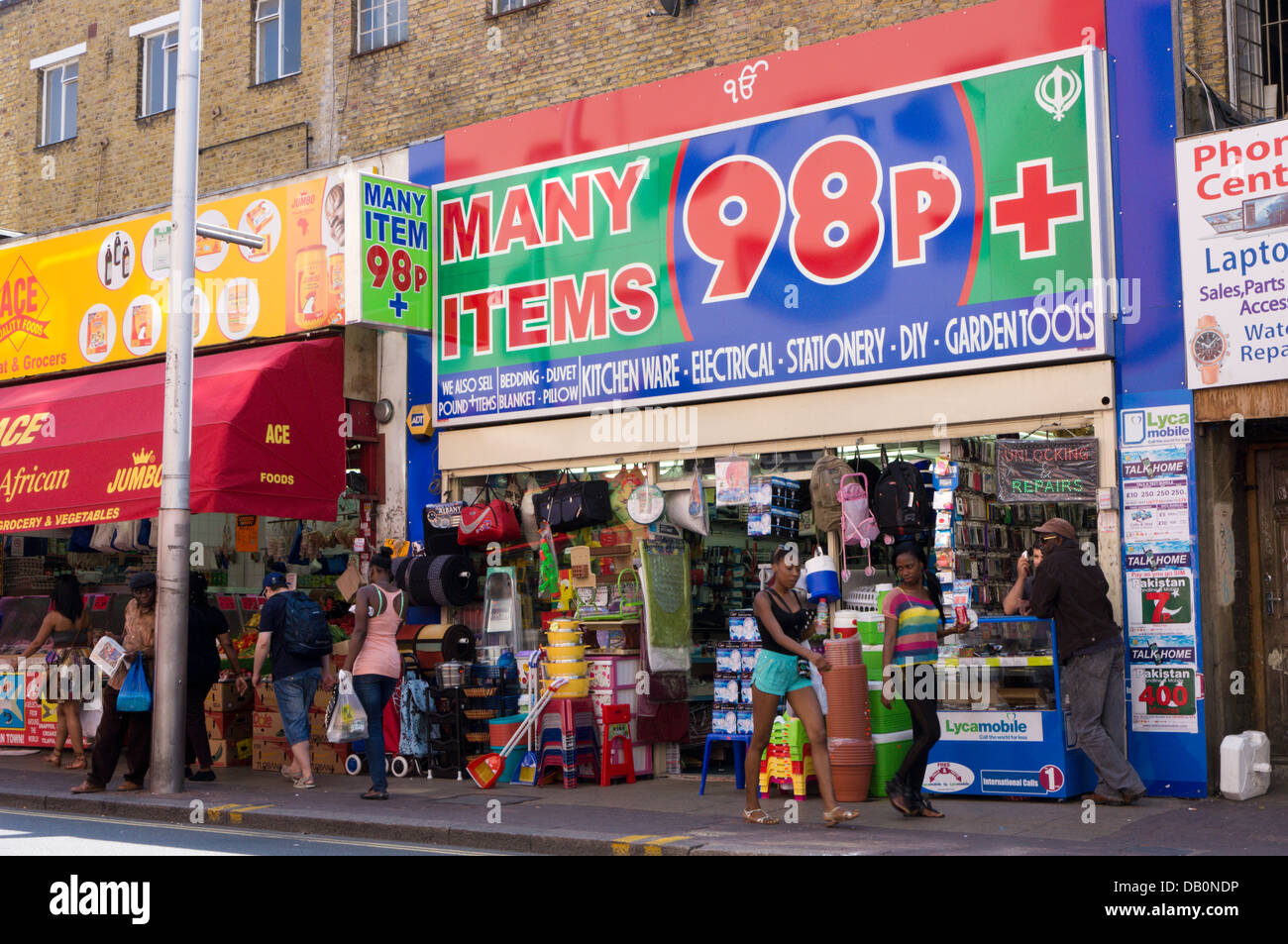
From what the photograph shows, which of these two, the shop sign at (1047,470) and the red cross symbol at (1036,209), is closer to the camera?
the shop sign at (1047,470)

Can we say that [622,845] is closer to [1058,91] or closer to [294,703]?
[294,703]

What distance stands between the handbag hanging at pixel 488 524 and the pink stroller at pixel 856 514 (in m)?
3.51

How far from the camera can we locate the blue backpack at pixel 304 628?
Answer: 12.5 metres

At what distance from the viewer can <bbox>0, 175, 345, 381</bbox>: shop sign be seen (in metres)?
14.4

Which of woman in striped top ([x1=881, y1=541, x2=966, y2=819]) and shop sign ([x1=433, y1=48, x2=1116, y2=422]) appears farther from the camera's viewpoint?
shop sign ([x1=433, y1=48, x2=1116, y2=422])

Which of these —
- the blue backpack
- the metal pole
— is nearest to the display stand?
the blue backpack

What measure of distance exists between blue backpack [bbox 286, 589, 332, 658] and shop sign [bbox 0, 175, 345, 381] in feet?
10.3

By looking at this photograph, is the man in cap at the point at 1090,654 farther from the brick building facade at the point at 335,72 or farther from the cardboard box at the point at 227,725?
the cardboard box at the point at 227,725

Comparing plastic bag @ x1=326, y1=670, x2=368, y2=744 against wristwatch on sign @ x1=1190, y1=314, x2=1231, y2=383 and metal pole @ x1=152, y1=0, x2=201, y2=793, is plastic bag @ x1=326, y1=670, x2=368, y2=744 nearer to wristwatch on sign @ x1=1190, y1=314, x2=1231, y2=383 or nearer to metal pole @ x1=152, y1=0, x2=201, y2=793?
metal pole @ x1=152, y1=0, x2=201, y2=793

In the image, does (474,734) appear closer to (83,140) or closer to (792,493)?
(792,493)

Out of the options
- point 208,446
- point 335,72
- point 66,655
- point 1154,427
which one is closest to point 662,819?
point 1154,427

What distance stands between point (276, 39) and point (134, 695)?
11109mm

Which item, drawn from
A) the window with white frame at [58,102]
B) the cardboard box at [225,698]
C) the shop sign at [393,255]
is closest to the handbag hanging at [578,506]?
the shop sign at [393,255]

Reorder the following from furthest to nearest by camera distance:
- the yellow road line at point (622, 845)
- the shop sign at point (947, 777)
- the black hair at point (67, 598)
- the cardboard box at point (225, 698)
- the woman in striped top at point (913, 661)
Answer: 1. the black hair at point (67, 598)
2. the cardboard box at point (225, 698)
3. the shop sign at point (947, 777)
4. the woman in striped top at point (913, 661)
5. the yellow road line at point (622, 845)
